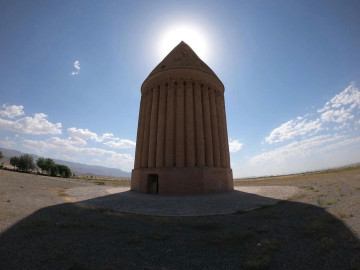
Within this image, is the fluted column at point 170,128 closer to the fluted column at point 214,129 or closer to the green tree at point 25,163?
the fluted column at point 214,129

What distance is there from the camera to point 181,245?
16.7ft

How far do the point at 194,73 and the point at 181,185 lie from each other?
11.2 m

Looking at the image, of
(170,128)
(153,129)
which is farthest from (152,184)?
(170,128)

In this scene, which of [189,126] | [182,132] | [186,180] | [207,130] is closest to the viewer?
[186,180]

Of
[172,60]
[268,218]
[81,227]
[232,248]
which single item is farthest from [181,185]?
[172,60]

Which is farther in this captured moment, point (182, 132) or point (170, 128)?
point (170, 128)

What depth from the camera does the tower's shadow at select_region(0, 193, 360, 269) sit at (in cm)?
394

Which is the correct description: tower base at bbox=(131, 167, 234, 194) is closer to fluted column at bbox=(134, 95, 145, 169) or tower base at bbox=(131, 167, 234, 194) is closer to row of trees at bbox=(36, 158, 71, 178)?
fluted column at bbox=(134, 95, 145, 169)

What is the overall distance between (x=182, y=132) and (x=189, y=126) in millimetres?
887

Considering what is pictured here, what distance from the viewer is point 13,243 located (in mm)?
4770

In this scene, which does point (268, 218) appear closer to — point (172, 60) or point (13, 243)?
point (13, 243)

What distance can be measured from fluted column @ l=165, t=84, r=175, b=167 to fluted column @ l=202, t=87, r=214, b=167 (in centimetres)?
316

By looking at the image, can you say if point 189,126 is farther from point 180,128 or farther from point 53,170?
point 53,170

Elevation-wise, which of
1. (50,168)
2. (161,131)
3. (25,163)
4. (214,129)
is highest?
(214,129)
